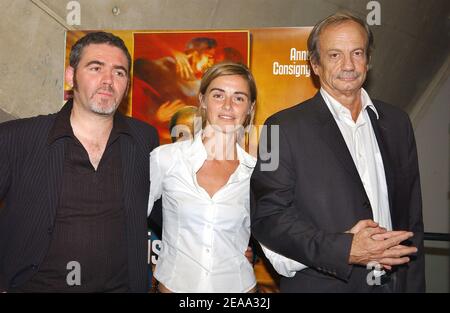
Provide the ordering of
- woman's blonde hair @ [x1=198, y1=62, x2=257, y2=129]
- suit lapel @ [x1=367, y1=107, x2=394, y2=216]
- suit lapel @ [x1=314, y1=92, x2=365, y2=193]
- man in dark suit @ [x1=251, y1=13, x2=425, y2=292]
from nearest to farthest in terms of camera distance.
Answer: man in dark suit @ [x1=251, y1=13, x2=425, y2=292] < suit lapel @ [x1=314, y1=92, x2=365, y2=193] < suit lapel @ [x1=367, y1=107, x2=394, y2=216] < woman's blonde hair @ [x1=198, y1=62, x2=257, y2=129]

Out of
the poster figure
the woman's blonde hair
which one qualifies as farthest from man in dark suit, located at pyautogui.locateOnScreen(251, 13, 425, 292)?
the poster figure

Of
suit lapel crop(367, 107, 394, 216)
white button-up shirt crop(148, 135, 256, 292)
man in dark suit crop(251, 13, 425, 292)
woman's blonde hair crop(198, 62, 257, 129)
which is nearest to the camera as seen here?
man in dark suit crop(251, 13, 425, 292)

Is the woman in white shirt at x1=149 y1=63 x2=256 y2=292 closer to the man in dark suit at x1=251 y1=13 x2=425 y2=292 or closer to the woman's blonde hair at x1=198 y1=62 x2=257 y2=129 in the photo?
the woman's blonde hair at x1=198 y1=62 x2=257 y2=129

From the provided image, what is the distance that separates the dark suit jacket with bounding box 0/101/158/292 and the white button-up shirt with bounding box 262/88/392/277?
2.28 feet

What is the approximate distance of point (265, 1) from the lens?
12.6 feet

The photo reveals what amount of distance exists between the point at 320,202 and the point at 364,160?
0.31m

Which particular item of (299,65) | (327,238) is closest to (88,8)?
(299,65)

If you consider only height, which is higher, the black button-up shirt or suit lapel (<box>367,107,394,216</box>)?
suit lapel (<box>367,107,394,216</box>)

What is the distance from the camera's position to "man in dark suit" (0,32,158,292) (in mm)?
2096

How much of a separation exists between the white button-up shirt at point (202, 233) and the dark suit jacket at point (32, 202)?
168 mm

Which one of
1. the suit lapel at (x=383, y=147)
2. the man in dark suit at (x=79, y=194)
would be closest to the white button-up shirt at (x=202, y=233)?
the man in dark suit at (x=79, y=194)

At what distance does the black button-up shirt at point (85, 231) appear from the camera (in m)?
2.09

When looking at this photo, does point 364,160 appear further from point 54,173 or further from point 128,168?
point 54,173

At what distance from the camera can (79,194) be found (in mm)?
2154
